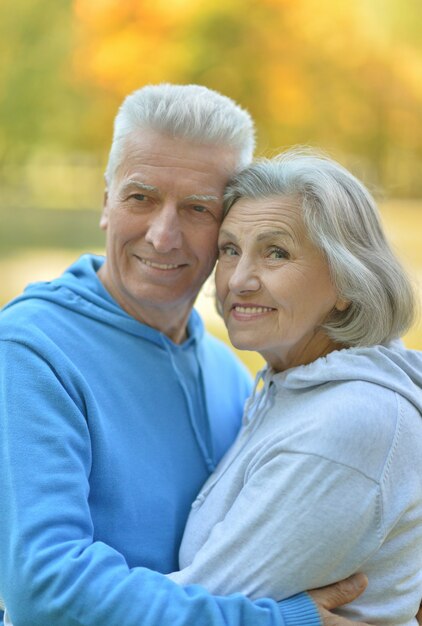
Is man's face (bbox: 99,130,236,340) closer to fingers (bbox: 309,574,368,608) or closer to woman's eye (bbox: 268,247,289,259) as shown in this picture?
woman's eye (bbox: 268,247,289,259)

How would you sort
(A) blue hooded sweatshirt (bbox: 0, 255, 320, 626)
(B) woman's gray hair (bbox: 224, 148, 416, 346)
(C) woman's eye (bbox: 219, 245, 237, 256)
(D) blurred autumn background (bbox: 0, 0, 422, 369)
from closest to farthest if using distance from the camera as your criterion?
1. (A) blue hooded sweatshirt (bbox: 0, 255, 320, 626)
2. (B) woman's gray hair (bbox: 224, 148, 416, 346)
3. (C) woman's eye (bbox: 219, 245, 237, 256)
4. (D) blurred autumn background (bbox: 0, 0, 422, 369)

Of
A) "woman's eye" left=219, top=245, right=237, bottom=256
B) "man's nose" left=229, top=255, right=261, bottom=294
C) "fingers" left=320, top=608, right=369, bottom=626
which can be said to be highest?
"woman's eye" left=219, top=245, right=237, bottom=256

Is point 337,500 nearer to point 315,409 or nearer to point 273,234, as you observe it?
point 315,409

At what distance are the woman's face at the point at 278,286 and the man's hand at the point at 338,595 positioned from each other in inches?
20.2

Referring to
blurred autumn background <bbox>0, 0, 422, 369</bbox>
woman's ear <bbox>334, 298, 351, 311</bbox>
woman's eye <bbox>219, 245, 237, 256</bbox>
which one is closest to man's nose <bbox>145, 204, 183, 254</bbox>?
woman's eye <bbox>219, 245, 237, 256</bbox>

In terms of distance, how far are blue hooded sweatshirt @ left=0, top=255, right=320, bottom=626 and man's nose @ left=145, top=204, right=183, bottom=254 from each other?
0.71ft

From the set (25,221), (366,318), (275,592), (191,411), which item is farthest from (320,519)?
(25,221)

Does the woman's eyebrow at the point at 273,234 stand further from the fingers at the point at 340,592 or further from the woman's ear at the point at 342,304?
the fingers at the point at 340,592

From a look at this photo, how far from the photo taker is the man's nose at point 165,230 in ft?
6.50

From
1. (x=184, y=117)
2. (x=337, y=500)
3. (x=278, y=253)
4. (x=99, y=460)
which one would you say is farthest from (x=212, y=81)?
(x=337, y=500)

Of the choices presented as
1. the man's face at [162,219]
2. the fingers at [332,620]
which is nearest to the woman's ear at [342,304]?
the man's face at [162,219]

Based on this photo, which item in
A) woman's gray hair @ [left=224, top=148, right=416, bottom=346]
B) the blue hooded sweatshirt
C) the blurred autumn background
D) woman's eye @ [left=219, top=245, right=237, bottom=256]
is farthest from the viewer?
the blurred autumn background

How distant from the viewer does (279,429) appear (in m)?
1.69

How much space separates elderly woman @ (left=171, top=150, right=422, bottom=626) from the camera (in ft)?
5.01
